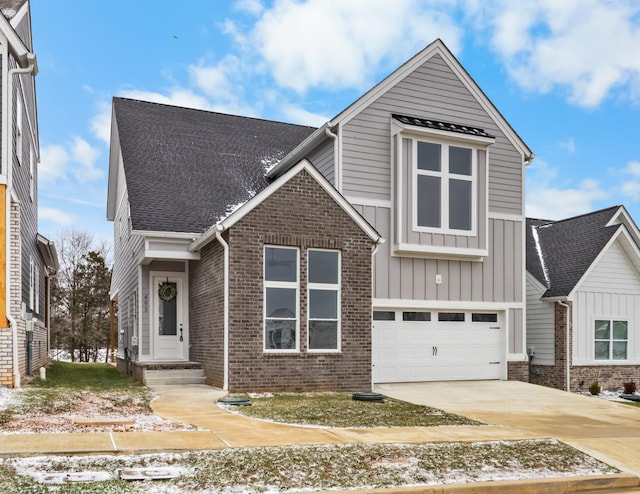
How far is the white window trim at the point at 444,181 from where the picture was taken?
56.0ft

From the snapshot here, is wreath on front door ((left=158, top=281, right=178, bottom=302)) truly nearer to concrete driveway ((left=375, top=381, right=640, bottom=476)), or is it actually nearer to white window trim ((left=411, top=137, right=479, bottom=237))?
concrete driveway ((left=375, top=381, right=640, bottom=476))

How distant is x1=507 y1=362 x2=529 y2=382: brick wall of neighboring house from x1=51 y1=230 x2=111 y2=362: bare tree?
2510cm

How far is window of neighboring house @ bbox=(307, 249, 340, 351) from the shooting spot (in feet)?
47.1

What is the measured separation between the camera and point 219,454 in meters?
7.57

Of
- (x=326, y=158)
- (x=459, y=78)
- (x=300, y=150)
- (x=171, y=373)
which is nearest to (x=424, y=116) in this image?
(x=459, y=78)

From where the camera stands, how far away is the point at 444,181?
17.4 meters

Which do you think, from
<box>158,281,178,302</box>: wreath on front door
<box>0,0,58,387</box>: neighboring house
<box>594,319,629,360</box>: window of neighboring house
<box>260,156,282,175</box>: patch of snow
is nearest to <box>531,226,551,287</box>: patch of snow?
<box>594,319,629,360</box>: window of neighboring house

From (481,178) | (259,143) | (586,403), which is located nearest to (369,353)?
(586,403)

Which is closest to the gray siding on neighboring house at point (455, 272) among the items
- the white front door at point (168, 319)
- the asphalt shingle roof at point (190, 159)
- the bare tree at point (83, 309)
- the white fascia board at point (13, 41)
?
the asphalt shingle roof at point (190, 159)

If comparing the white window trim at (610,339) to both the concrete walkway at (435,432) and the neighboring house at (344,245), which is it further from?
the concrete walkway at (435,432)

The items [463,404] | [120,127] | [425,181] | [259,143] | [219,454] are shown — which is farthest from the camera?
[259,143]

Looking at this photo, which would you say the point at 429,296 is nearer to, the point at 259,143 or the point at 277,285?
the point at 277,285

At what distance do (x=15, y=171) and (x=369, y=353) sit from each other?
8.32m

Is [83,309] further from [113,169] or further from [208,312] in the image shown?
[208,312]
